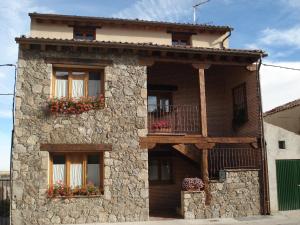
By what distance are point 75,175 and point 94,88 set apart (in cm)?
319

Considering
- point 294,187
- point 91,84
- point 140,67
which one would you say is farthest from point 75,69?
point 294,187

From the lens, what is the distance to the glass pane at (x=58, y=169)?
41.8ft

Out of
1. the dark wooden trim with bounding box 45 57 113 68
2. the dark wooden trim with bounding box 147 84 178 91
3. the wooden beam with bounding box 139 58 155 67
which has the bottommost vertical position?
the dark wooden trim with bounding box 147 84 178 91

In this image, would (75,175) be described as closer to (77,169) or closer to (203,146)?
(77,169)

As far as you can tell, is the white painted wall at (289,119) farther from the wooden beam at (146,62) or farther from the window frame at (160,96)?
the wooden beam at (146,62)

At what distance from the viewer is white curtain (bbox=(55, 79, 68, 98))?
13366 millimetres

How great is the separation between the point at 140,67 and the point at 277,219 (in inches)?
285

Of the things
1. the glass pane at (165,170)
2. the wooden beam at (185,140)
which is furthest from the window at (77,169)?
the glass pane at (165,170)

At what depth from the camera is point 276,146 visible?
14.7 m

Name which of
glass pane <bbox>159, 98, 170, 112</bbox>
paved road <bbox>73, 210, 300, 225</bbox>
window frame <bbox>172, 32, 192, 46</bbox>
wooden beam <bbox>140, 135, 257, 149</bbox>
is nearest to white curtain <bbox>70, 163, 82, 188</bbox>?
paved road <bbox>73, 210, 300, 225</bbox>

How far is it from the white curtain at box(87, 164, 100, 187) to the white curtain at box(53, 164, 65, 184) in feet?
2.88

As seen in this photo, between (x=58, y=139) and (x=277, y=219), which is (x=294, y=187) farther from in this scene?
(x=58, y=139)

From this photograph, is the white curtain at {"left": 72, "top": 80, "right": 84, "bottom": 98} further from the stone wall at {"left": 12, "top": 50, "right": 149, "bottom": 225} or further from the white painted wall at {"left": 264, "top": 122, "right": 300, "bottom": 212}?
the white painted wall at {"left": 264, "top": 122, "right": 300, "bottom": 212}

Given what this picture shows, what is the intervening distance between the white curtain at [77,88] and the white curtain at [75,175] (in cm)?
249
